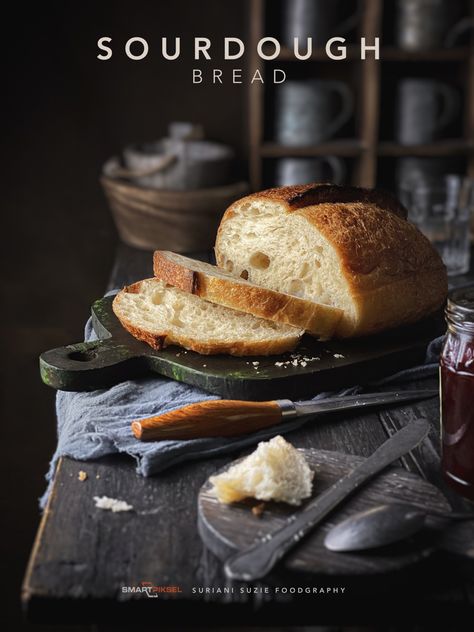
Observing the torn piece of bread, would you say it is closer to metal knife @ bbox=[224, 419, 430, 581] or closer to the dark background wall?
metal knife @ bbox=[224, 419, 430, 581]

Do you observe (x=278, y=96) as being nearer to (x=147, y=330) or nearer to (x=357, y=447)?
(x=147, y=330)

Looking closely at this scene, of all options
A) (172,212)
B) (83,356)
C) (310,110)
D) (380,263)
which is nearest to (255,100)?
Answer: (310,110)

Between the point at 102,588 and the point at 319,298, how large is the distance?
3.23 feet

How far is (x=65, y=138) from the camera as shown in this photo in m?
3.55

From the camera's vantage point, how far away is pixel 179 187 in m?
3.17

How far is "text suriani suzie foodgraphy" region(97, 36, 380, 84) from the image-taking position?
329 centimetres

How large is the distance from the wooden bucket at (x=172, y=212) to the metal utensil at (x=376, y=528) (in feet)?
6.57

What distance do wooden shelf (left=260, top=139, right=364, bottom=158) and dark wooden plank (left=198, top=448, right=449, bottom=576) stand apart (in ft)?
7.21

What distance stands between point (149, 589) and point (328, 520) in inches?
10.5

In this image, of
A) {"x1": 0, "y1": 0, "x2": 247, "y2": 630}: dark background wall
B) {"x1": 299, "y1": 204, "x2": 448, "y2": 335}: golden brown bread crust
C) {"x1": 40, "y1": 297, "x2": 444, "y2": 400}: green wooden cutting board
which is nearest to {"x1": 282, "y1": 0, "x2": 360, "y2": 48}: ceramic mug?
{"x1": 0, "y1": 0, "x2": 247, "y2": 630}: dark background wall

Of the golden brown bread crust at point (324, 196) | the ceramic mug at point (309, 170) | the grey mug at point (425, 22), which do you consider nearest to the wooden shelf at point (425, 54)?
the grey mug at point (425, 22)

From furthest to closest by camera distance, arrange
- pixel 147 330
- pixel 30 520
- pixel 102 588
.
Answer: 1. pixel 30 520
2. pixel 147 330
3. pixel 102 588

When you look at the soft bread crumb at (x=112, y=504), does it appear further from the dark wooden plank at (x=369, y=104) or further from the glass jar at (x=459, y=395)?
the dark wooden plank at (x=369, y=104)

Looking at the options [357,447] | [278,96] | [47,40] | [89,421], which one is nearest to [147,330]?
[89,421]
